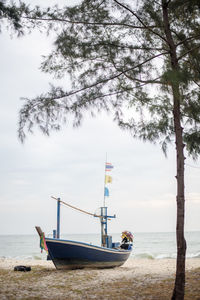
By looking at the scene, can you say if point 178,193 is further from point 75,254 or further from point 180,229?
point 75,254

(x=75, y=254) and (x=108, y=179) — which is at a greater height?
(x=108, y=179)

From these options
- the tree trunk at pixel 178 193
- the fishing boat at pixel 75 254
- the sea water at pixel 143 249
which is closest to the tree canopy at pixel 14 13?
the tree trunk at pixel 178 193

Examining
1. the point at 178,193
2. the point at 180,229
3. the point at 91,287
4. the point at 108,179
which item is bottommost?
the point at 91,287

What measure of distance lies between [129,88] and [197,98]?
141 cm

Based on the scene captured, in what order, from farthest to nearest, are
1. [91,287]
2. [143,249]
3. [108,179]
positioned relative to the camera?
[143,249], [108,179], [91,287]

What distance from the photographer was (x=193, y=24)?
22.2ft

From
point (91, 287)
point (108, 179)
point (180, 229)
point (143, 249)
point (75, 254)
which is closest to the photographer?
point (180, 229)

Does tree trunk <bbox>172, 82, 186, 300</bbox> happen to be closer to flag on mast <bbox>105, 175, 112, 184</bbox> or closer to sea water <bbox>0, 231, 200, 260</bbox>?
flag on mast <bbox>105, 175, 112, 184</bbox>

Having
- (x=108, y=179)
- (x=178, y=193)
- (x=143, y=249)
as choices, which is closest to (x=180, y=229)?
(x=178, y=193)

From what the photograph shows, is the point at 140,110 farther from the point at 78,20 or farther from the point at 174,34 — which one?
the point at 78,20

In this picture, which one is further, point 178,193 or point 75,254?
point 75,254

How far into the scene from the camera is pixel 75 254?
10977 millimetres

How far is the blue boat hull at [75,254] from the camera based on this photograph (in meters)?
10.8

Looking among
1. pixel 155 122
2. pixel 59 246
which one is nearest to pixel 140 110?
pixel 155 122
